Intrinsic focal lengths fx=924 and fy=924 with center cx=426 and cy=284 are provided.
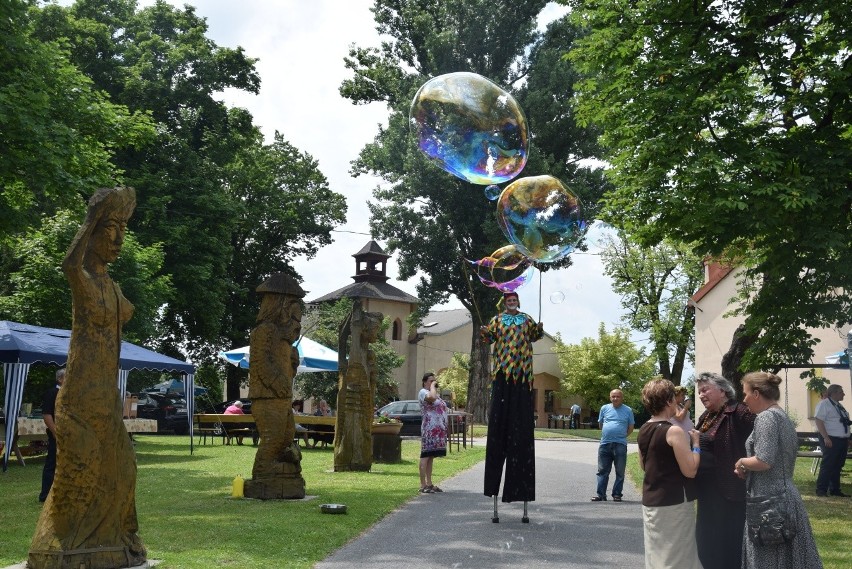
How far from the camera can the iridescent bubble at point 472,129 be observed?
11734mm

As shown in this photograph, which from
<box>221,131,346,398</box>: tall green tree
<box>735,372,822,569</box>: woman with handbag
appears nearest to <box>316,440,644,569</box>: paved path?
<box>735,372,822,569</box>: woman with handbag

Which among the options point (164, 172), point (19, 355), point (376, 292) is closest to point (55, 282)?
point (19, 355)

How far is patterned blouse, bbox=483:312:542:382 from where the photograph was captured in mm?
10406

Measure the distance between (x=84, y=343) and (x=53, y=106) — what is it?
1329cm

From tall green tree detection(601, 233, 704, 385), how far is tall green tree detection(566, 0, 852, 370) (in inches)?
1674

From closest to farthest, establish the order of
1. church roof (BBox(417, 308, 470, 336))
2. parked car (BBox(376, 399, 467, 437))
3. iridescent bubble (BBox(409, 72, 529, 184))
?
iridescent bubble (BBox(409, 72, 529, 184)) < parked car (BBox(376, 399, 467, 437)) < church roof (BBox(417, 308, 470, 336))

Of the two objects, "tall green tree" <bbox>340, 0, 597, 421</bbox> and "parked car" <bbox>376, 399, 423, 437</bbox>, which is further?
"tall green tree" <bbox>340, 0, 597, 421</bbox>

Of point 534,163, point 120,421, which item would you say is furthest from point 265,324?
point 534,163

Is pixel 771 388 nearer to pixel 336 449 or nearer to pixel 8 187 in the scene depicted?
pixel 336 449

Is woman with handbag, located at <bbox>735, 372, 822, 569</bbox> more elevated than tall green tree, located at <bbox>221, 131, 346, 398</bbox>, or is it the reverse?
tall green tree, located at <bbox>221, 131, 346, 398</bbox>

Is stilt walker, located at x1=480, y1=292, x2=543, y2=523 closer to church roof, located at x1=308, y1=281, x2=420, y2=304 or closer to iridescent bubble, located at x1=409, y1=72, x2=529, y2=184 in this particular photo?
iridescent bubble, located at x1=409, y1=72, x2=529, y2=184

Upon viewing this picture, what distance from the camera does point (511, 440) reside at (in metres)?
10.4

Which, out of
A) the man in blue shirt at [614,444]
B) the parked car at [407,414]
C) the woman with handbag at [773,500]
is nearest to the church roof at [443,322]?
the parked car at [407,414]

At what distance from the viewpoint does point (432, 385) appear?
47.6ft
